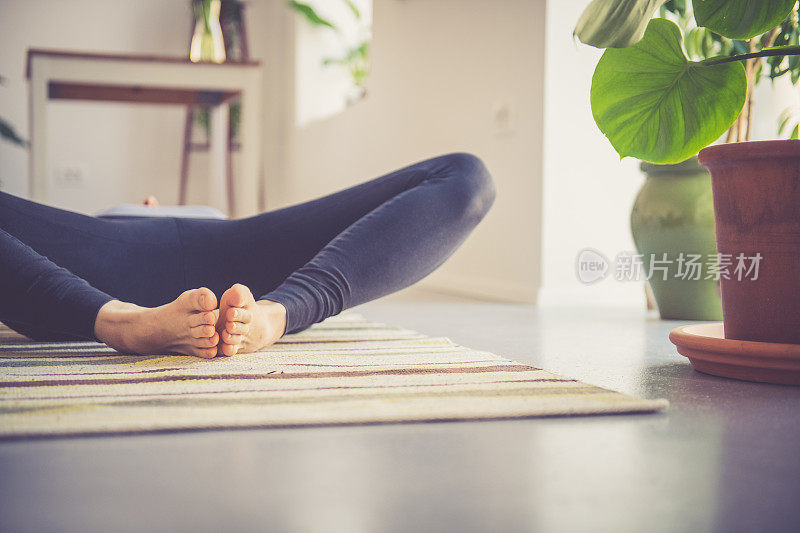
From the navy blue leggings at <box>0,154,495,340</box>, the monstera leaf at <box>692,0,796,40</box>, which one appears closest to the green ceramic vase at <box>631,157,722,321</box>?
the navy blue leggings at <box>0,154,495,340</box>

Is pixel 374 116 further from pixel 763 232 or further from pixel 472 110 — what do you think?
pixel 763 232

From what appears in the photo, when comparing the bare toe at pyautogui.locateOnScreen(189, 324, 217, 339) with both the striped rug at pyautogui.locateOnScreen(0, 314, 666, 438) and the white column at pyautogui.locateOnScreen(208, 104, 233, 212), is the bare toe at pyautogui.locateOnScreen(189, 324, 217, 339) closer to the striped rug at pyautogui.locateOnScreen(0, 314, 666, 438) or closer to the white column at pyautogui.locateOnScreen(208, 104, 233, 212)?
the striped rug at pyautogui.locateOnScreen(0, 314, 666, 438)

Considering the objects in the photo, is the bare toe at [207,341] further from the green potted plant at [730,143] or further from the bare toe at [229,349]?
the green potted plant at [730,143]

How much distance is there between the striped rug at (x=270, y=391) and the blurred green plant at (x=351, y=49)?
347 cm

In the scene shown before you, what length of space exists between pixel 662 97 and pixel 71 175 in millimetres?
4453

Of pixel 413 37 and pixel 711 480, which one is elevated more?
pixel 413 37

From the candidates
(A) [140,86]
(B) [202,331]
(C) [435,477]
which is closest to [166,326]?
(B) [202,331]

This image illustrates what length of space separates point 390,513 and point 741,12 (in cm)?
71

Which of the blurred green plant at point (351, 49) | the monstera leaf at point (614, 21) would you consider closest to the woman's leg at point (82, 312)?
the monstera leaf at point (614, 21)

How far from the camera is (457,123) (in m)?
2.83

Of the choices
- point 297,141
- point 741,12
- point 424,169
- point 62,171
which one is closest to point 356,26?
point 297,141

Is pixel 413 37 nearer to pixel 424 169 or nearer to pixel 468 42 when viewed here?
pixel 468 42

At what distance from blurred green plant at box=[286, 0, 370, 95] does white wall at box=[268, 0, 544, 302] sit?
1.64 ft

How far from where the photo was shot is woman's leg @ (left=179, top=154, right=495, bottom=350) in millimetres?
1021
